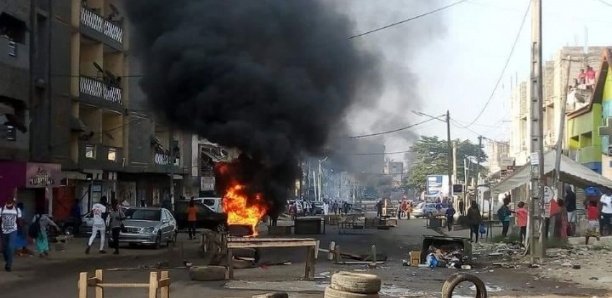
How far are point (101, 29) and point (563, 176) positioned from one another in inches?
803

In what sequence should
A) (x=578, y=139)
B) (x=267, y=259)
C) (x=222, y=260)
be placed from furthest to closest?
(x=578, y=139) < (x=267, y=259) < (x=222, y=260)

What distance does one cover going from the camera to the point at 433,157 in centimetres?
9481

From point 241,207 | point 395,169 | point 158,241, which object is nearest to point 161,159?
point 158,241

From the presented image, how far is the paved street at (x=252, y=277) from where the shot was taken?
1171cm

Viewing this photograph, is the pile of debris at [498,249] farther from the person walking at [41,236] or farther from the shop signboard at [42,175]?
the shop signboard at [42,175]

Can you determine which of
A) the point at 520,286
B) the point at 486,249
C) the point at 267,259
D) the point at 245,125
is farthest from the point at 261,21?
the point at 520,286

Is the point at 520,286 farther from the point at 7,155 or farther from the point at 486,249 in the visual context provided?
the point at 7,155

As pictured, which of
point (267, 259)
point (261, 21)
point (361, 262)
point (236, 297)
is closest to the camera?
point (236, 297)

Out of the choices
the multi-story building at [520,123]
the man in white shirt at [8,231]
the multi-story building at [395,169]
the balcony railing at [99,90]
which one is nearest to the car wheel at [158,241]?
the man in white shirt at [8,231]

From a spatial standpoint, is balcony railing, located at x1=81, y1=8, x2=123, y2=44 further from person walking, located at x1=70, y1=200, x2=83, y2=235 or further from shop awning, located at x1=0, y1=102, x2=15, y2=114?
person walking, located at x1=70, y1=200, x2=83, y2=235

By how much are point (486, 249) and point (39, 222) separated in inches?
478

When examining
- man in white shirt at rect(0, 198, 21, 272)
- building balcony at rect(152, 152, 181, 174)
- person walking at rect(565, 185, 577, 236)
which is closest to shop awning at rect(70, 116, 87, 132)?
building balcony at rect(152, 152, 181, 174)

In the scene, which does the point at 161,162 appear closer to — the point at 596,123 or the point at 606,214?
the point at 596,123

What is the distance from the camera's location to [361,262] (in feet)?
55.9
